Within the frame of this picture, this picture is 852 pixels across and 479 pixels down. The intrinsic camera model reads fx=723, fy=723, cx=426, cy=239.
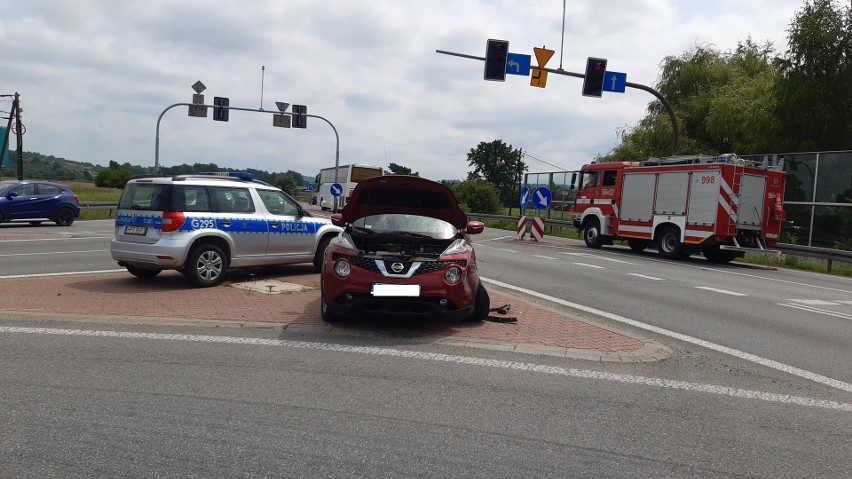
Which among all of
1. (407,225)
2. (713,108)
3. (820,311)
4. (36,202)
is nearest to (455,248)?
(407,225)

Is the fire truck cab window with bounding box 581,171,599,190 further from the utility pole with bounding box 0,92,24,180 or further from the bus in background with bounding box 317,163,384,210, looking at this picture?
the utility pole with bounding box 0,92,24,180

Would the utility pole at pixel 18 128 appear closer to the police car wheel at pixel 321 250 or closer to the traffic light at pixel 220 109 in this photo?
the traffic light at pixel 220 109

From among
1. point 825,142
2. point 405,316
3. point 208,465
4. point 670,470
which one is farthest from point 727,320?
point 825,142

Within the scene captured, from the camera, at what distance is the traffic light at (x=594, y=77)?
23094 mm

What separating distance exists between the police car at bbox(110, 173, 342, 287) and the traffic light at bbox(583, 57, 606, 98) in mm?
14230

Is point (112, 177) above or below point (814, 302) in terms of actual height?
above

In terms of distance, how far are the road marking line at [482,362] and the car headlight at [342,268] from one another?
0.84 meters

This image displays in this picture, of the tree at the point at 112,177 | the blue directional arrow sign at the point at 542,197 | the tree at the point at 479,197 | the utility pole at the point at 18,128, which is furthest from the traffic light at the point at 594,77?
the tree at the point at 112,177

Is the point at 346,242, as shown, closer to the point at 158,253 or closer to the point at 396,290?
the point at 396,290

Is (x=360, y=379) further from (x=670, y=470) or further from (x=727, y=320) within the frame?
(x=727, y=320)

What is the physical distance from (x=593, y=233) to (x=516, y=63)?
728 cm

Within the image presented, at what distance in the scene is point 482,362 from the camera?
6457mm

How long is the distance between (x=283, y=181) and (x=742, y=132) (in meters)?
80.3

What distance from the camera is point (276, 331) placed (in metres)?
7.54
